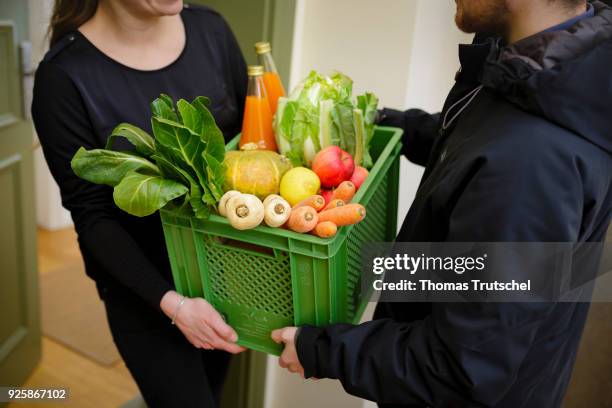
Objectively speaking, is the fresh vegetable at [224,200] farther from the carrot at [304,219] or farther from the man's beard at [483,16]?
the man's beard at [483,16]

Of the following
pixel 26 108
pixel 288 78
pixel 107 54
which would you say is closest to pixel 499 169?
pixel 107 54

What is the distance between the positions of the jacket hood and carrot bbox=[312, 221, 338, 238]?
0.30 metres

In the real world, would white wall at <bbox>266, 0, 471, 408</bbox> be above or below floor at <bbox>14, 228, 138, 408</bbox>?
above

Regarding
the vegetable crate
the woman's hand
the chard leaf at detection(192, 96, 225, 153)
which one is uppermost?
the chard leaf at detection(192, 96, 225, 153)

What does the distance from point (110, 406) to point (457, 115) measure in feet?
6.15

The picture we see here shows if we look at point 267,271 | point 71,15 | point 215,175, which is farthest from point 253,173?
point 71,15

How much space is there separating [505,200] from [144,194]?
0.52 m

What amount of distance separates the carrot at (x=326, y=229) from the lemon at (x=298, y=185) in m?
0.11

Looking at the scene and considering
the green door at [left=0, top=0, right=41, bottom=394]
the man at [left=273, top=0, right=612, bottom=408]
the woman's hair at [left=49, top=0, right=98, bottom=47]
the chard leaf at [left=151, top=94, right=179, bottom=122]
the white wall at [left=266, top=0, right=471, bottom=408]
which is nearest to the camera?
the man at [left=273, top=0, right=612, bottom=408]

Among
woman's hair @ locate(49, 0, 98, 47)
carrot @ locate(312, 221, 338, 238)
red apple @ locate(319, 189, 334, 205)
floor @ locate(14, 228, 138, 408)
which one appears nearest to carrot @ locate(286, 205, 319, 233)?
carrot @ locate(312, 221, 338, 238)

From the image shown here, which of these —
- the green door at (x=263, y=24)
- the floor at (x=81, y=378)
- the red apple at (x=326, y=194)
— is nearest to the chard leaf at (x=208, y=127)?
the red apple at (x=326, y=194)

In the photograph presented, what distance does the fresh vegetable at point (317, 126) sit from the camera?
3.45 ft

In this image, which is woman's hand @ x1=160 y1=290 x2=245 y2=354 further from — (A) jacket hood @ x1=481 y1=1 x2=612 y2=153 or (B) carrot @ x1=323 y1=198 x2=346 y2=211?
(A) jacket hood @ x1=481 y1=1 x2=612 y2=153

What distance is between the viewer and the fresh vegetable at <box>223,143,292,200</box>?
89 centimetres
